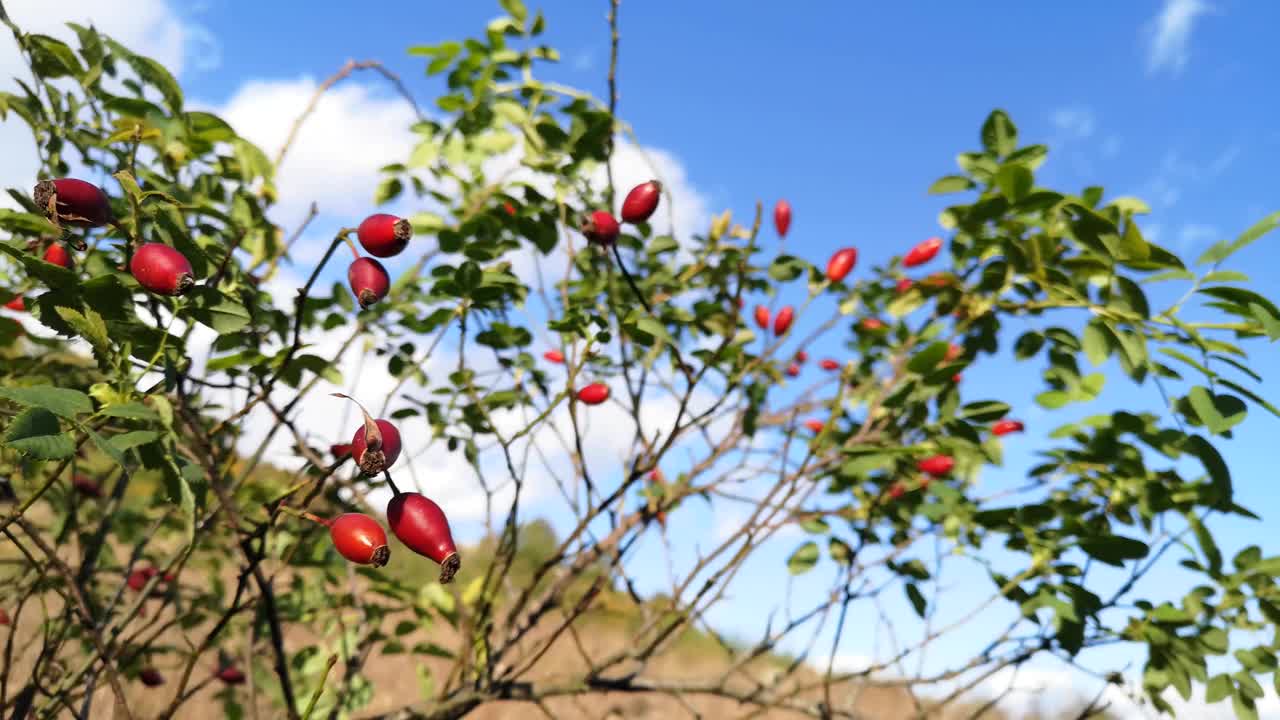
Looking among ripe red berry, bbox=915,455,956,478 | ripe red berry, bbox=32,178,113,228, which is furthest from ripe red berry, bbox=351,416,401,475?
ripe red berry, bbox=915,455,956,478

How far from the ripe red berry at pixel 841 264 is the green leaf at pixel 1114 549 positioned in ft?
2.52

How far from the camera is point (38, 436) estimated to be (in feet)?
3.11

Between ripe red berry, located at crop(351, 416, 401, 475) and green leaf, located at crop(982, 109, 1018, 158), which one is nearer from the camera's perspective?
ripe red berry, located at crop(351, 416, 401, 475)

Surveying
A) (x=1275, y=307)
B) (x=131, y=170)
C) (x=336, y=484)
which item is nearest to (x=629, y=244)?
(x=336, y=484)

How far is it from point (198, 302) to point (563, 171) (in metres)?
0.82

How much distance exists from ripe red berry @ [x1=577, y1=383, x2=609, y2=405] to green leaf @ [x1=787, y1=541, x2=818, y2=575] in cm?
85

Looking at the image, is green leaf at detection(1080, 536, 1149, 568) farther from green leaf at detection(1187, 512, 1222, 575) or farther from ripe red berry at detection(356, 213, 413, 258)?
ripe red berry at detection(356, 213, 413, 258)

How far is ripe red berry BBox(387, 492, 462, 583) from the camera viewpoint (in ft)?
3.24

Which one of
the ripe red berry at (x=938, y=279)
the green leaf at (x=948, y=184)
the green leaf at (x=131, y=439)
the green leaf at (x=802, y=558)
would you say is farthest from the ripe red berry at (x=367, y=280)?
the green leaf at (x=802, y=558)

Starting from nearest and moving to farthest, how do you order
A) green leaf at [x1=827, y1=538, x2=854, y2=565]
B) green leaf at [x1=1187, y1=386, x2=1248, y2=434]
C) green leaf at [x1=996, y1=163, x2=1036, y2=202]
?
1. green leaf at [x1=1187, y1=386, x2=1248, y2=434]
2. green leaf at [x1=996, y1=163, x2=1036, y2=202]
3. green leaf at [x1=827, y1=538, x2=854, y2=565]

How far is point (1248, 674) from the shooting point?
2127 millimetres

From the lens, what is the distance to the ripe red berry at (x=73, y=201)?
1091 mm

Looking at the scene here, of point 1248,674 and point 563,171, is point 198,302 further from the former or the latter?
point 1248,674

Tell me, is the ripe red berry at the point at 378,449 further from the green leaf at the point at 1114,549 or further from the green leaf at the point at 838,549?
the green leaf at the point at 838,549
